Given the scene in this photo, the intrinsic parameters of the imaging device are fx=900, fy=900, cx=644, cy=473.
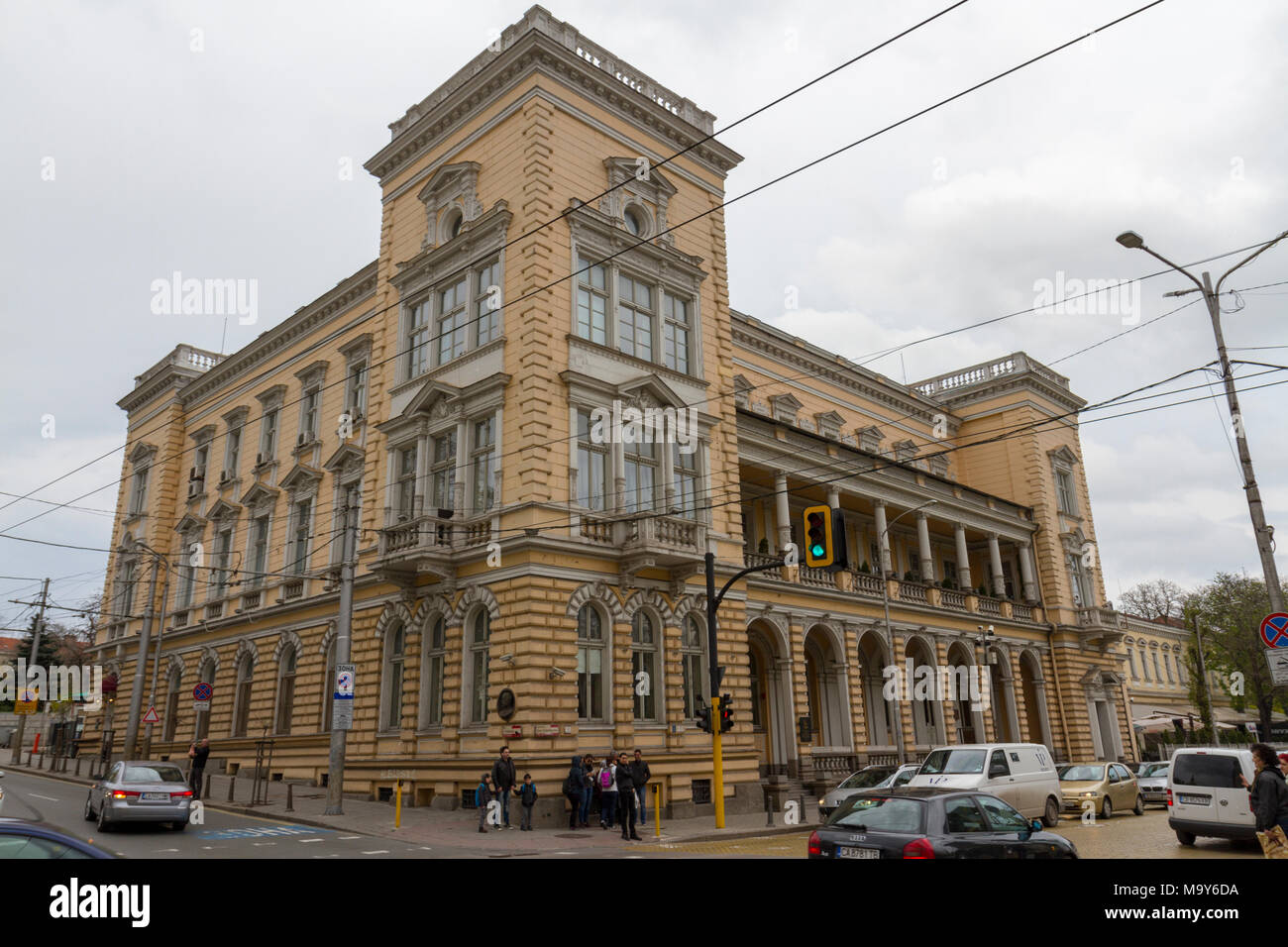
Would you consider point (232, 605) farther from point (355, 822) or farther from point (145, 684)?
point (355, 822)

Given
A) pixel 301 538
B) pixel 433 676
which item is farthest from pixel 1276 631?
pixel 301 538

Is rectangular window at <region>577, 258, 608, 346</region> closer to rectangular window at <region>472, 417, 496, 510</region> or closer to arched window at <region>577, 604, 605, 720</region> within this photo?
rectangular window at <region>472, 417, 496, 510</region>

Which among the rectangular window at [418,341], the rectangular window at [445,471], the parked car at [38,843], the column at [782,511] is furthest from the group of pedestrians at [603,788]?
the parked car at [38,843]

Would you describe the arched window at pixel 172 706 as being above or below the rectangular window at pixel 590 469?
below

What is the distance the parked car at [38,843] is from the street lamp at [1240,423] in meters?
17.7

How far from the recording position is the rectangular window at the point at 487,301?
26531mm

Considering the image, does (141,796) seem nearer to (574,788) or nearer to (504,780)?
(504,780)

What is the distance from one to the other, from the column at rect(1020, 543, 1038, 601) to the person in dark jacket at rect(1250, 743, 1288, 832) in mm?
37290

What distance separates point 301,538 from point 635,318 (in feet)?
55.2

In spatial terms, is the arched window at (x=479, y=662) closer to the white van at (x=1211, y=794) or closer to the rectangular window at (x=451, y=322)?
the rectangular window at (x=451, y=322)

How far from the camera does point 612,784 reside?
21234mm

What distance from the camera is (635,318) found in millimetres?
27891
